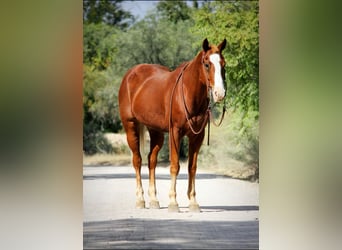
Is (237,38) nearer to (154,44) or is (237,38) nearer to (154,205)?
(154,44)

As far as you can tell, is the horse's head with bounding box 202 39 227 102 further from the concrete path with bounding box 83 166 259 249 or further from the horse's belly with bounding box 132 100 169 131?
the concrete path with bounding box 83 166 259 249

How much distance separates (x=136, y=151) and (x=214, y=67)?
1450mm

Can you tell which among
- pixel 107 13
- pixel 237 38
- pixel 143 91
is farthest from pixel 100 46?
pixel 237 38

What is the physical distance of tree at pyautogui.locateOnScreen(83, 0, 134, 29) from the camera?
8914mm

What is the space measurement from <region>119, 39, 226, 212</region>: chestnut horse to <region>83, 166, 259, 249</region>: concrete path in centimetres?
9

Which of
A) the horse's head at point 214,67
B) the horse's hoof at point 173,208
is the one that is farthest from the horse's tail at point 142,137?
the horse's head at point 214,67

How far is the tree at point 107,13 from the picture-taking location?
8.91 meters

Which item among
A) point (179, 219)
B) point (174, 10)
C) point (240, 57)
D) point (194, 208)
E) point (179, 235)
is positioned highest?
point (174, 10)

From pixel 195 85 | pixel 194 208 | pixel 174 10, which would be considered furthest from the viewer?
pixel 174 10

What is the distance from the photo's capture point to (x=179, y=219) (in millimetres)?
6957

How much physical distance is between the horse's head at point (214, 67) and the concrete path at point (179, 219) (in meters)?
0.97

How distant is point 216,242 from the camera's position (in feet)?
23.0

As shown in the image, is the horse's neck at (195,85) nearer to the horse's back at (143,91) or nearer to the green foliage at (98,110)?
the horse's back at (143,91)
